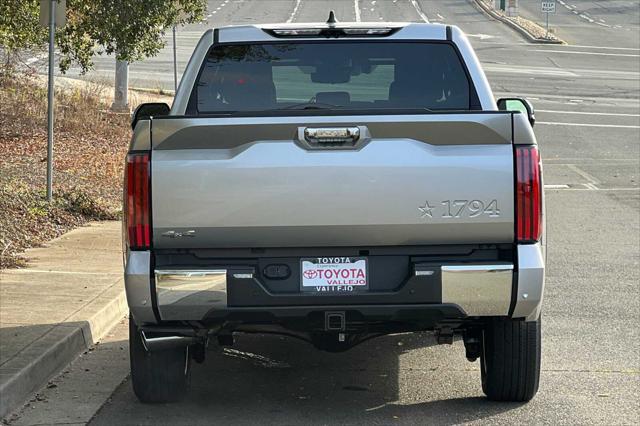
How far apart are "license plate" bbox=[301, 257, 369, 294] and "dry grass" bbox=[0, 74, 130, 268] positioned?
524 centimetres

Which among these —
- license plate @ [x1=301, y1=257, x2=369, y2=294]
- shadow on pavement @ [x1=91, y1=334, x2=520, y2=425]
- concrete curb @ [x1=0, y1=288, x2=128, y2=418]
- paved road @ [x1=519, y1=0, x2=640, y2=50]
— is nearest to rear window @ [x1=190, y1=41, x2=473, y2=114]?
license plate @ [x1=301, y1=257, x2=369, y2=294]

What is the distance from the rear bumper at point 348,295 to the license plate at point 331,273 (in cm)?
4

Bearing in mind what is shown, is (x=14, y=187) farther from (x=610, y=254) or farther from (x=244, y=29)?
(x=244, y=29)

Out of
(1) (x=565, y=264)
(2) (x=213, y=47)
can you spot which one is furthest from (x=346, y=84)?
(1) (x=565, y=264)

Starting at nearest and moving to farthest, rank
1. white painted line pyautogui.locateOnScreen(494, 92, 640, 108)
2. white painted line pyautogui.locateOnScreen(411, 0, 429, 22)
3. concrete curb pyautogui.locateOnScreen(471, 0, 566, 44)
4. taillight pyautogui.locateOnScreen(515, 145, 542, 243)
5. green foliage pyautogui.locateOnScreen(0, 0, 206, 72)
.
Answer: taillight pyautogui.locateOnScreen(515, 145, 542, 243), green foliage pyautogui.locateOnScreen(0, 0, 206, 72), white painted line pyautogui.locateOnScreen(494, 92, 640, 108), concrete curb pyautogui.locateOnScreen(471, 0, 566, 44), white painted line pyautogui.locateOnScreen(411, 0, 429, 22)

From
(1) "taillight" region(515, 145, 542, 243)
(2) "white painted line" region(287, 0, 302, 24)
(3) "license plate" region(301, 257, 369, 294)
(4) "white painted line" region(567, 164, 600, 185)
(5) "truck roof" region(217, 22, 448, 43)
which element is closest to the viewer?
(1) "taillight" region(515, 145, 542, 243)

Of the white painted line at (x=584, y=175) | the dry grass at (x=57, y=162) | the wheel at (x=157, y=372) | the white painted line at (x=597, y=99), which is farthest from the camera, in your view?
the white painted line at (x=597, y=99)

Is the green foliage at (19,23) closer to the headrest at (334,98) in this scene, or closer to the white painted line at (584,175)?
the headrest at (334,98)

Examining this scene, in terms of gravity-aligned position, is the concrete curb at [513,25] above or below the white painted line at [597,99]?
above

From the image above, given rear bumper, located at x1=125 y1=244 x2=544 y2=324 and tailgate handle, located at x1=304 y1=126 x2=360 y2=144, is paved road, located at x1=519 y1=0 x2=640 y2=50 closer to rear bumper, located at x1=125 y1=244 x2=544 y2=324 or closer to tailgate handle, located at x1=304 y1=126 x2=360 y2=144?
rear bumper, located at x1=125 y1=244 x2=544 y2=324

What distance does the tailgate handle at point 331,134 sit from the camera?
5883mm

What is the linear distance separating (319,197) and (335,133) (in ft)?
1.05

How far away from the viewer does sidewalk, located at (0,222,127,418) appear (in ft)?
23.1

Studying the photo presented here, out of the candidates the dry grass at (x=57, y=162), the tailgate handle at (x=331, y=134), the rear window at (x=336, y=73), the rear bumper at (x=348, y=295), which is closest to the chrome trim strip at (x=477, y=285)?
the rear bumper at (x=348, y=295)
